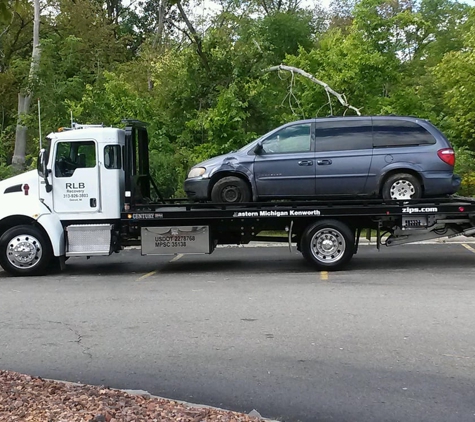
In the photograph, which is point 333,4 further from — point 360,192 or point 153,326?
point 153,326

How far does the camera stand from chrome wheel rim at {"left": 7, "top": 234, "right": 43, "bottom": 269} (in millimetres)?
11156

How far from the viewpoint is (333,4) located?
134ft

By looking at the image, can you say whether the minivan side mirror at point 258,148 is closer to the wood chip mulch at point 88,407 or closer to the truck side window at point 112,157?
the truck side window at point 112,157

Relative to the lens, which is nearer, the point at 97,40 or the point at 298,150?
the point at 298,150

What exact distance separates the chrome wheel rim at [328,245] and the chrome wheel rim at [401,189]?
46.7 inches

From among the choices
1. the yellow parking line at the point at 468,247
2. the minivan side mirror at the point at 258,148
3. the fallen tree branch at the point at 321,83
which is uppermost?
the fallen tree branch at the point at 321,83

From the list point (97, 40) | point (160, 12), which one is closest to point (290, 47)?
point (97, 40)

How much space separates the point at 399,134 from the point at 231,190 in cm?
309

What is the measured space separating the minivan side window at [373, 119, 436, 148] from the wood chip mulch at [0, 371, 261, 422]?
7.63 metres

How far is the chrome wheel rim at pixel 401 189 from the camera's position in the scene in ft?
36.1

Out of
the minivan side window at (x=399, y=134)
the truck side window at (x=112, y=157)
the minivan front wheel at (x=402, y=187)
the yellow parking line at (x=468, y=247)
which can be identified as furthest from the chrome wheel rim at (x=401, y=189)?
the truck side window at (x=112, y=157)

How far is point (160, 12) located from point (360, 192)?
101 ft

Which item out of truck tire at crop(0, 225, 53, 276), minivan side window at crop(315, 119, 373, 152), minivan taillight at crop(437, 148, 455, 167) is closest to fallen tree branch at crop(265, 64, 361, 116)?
minivan side window at crop(315, 119, 373, 152)

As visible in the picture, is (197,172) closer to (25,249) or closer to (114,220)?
(114,220)
